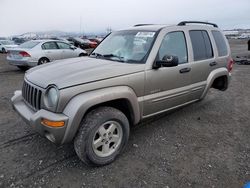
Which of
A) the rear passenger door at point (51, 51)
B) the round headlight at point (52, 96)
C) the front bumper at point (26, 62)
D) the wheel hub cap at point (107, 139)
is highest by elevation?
the round headlight at point (52, 96)

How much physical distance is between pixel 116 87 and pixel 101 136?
676 mm

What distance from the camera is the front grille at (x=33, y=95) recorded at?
9.46 feet

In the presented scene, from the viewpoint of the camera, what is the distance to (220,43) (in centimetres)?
491

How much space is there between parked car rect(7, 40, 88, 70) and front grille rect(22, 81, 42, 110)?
23.5ft

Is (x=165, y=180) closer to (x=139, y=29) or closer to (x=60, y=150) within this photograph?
(x=60, y=150)

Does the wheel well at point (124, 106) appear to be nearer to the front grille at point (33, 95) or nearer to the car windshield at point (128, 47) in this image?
the car windshield at point (128, 47)

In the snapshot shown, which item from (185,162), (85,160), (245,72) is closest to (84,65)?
(85,160)

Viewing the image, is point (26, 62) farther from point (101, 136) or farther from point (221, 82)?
point (101, 136)

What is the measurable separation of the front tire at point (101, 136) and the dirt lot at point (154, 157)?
173 millimetres

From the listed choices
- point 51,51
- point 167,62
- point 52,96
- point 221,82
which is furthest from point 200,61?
point 51,51

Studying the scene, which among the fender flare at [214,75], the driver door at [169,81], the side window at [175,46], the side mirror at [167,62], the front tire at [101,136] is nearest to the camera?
the front tire at [101,136]

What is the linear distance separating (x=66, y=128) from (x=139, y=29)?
230 centimetres

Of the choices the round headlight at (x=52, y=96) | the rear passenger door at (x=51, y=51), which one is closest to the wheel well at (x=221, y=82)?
the round headlight at (x=52, y=96)

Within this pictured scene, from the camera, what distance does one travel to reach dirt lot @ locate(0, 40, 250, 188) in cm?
283
